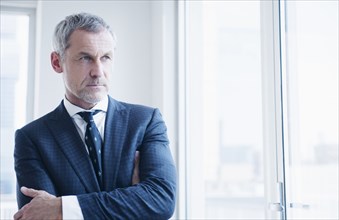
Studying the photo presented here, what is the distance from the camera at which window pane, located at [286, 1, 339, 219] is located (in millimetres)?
1739

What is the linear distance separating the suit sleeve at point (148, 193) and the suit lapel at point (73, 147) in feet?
0.28

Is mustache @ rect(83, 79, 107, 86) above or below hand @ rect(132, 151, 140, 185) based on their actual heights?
above

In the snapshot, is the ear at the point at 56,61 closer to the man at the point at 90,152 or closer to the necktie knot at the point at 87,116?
the man at the point at 90,152

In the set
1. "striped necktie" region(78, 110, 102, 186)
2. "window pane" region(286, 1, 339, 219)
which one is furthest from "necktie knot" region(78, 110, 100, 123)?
"window pane" region(286, 1, 339, 219)

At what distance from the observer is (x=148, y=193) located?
1.49 metres

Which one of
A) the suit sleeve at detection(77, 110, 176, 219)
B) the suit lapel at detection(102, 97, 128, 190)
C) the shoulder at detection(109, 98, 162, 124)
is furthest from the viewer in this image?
the shoulder at detection(109, 98, 162, 124)

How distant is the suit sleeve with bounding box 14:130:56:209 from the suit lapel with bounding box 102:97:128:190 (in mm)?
190

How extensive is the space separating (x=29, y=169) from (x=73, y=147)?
16cm

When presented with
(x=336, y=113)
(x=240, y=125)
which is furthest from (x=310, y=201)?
(x=240, y=125)

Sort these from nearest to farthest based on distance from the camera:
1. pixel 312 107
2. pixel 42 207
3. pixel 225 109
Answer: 1. pixel 42 207
2. pixel 312 107
3. pixel 225 109

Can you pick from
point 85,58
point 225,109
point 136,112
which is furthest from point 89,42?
point 225,109

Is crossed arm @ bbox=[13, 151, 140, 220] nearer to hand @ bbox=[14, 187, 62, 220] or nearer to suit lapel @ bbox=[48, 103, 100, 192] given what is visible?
hand @ bbox=[14, 187, 62, 220]

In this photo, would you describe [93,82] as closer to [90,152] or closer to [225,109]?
[90,152]

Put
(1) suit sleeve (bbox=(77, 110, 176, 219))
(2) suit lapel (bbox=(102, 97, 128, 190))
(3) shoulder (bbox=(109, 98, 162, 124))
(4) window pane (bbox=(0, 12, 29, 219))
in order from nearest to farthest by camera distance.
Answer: (1) suit sleeve (bbox=(77, 110, 176, 219)) < (2) suit lapel (bbox=(102, 97, 128, 190)) < (3) shoulder (bbox=(109, 98, 162, 124)) < (4) window pane (bbox=(0, 12, 29, 219))
